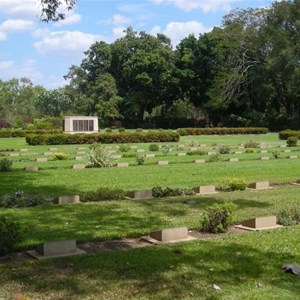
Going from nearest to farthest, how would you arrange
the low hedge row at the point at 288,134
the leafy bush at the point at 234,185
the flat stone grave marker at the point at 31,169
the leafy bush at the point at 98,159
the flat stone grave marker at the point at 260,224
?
the flat stone grave marker at the point at 260,224 → the leafy bush at the point at 234,185 → the flat stone grave marker at the point at 31,169 → the leafy bush at the point at 98,159 → the low hedge row at the point at 288,134

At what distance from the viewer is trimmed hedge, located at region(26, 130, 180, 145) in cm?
3036

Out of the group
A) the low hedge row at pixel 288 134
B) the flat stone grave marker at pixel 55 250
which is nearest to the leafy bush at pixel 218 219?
the flat stone grave marker at pixel 55 250

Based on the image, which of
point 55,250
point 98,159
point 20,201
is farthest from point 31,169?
point 55,250

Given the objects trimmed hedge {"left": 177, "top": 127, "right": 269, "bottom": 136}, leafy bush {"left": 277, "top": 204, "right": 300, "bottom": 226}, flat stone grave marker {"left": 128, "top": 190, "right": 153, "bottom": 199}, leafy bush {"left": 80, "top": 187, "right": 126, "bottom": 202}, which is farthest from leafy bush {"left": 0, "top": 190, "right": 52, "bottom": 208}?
trimmed hedge {"left": 177, "top": 127, "right": 269, "bottom": 136}

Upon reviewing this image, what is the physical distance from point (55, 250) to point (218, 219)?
7.98ft

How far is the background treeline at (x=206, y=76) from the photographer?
48.9 m

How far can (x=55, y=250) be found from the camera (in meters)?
5.94

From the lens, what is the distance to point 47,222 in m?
7.88

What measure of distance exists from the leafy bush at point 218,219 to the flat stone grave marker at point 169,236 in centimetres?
58

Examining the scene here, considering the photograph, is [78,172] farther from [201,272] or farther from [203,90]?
[203,90]

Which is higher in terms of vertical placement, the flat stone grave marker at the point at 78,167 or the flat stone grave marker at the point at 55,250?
the flat stone grave marker at the point at 55,250

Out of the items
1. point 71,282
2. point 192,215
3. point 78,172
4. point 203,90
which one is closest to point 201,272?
point 71,282

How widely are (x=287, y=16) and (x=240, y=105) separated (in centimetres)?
1000

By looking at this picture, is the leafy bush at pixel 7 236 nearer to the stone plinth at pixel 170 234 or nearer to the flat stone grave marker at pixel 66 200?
the stone plinth at pixel 170 234
